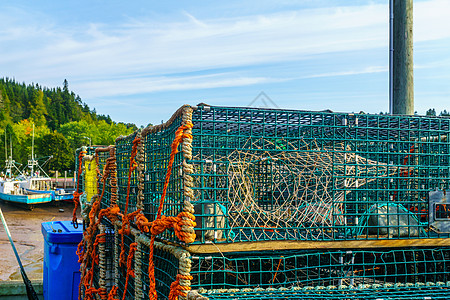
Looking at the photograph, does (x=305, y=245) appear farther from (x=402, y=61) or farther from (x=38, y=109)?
(x=38, y=109)

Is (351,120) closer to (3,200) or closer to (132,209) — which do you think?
(132,209)

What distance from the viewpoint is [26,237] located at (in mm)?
20844

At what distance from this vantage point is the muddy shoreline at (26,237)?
13.1 m

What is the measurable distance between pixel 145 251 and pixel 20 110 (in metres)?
132

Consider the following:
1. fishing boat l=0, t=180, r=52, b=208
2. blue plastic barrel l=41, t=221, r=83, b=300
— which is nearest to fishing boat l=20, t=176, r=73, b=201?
fishing boat l=0, t=180, r=52, b=208

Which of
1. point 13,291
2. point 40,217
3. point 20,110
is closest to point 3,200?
point 40,217

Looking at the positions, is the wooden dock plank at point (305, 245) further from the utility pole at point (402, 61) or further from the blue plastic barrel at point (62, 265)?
the blue plastic barrel at point (62, 265)

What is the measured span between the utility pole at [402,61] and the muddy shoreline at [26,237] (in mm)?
9868

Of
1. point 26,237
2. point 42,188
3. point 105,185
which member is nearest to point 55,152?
point 42,188

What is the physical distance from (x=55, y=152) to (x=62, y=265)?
204 ft

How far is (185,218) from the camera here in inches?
94.6

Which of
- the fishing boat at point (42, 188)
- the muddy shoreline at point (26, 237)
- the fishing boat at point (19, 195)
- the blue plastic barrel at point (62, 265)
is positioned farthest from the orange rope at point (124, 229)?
the fishing boat at point (42, 188)

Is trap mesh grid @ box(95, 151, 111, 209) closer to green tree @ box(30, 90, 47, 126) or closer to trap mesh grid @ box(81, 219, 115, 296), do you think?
trap mesh grid @ box(81, 219, 115, 296)

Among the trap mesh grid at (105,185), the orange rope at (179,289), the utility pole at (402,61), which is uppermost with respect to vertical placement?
the utility pole at (402,61)
